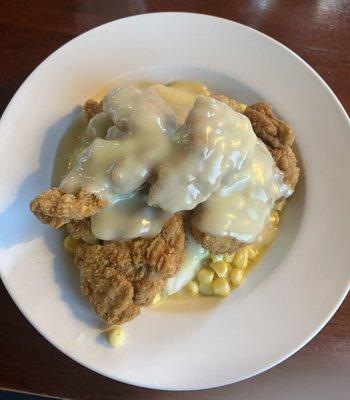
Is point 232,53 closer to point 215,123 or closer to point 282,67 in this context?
point 282,67

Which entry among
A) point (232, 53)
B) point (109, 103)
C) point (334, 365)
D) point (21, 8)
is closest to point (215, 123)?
point (109, 103)

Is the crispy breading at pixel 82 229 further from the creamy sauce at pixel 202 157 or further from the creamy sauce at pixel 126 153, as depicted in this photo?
the creamy sauce at pixel 202 157

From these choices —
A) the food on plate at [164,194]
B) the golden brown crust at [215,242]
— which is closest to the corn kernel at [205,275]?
the food on plate at [164,194]

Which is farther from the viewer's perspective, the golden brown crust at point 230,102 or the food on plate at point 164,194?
the golden brown crust at point 230,102

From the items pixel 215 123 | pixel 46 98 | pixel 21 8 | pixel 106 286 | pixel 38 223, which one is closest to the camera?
pixel 215 123

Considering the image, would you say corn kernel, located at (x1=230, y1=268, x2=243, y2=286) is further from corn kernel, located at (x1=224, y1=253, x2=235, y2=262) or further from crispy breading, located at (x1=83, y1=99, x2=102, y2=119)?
crispy breading, located at (x1=83, y1=99, x2=102, y2=119)

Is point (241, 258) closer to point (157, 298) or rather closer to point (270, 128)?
point (157, 298)
